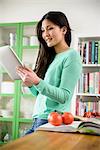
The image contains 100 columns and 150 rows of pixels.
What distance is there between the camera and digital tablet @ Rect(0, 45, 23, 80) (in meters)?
1.47

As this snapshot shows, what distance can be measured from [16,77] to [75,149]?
Result: 87cm

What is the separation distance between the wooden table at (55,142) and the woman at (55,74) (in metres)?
0.31

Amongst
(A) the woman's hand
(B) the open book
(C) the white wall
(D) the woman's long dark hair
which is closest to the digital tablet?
(A) the woman's hand

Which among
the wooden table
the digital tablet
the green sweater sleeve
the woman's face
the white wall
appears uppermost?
the white wall

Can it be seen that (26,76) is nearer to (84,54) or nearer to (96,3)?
(84,54)

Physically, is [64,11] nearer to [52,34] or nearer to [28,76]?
[52,34]

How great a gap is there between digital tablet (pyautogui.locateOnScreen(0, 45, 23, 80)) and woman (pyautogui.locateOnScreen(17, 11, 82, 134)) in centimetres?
6

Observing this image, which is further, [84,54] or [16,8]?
[16,8]

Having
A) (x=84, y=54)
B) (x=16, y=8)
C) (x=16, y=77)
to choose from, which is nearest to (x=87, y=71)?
(x=84, y=54)

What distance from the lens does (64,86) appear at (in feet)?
4.66

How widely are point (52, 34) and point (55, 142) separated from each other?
2.40 feet

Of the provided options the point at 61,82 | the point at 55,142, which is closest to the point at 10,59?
the point at 61,82

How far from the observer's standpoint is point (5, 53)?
1508mm

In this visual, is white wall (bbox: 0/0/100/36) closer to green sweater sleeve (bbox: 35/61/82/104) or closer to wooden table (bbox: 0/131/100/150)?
green sweater sleeve (bbox: 35/61/82/104)
